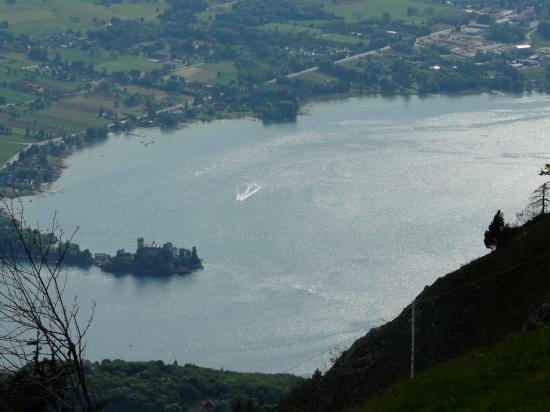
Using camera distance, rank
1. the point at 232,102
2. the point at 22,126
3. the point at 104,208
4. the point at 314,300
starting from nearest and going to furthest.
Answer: the point at 314,300 < the point at 104,208 < the point at 22,126 < the point at 232,102

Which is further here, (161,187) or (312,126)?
(312,126)

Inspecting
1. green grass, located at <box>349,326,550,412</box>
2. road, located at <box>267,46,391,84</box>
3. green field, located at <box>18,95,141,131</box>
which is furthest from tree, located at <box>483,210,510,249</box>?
road, located at <box>267,46,391,84</box>

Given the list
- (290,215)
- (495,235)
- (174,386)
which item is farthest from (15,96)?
(495,235)

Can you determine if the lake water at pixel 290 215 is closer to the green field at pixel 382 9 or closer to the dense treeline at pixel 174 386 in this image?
the dense treeline at pixel 174 386

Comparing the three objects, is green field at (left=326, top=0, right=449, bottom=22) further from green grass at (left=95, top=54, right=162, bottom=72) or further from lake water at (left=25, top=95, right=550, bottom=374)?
lake water at (left=25, top=95, right=550, bottom=374)

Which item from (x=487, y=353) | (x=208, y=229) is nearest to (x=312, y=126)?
(x=208, y=229)

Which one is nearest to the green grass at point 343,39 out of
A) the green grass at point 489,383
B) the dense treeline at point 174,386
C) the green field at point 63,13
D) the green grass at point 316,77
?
the green grass at point 316,77

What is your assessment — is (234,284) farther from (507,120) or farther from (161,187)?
(507,120)
